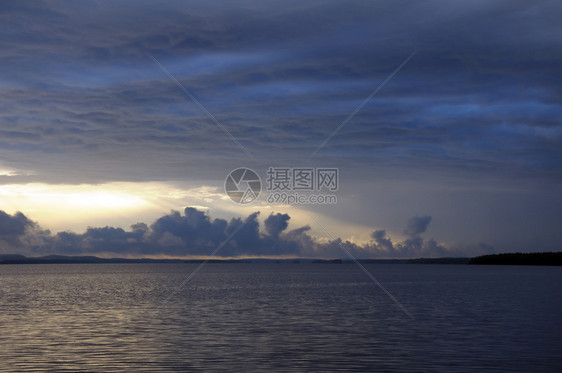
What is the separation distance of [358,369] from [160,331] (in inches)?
923

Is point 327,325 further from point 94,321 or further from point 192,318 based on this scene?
point 94,321

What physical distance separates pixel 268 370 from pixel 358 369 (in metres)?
5.57

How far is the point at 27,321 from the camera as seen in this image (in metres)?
62.7

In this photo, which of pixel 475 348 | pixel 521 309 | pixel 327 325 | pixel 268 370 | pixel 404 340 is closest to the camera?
pixel 268 370

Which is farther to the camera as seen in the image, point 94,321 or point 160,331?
point 94,321

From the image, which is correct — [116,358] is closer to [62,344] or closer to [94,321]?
[62,344]

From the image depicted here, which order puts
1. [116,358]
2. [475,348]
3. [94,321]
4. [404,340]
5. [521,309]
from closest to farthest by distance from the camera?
[116,358] → [475,348] → [404,340] → [94,321] → [521,309]

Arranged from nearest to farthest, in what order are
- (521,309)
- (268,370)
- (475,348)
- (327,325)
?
(268,370) → (475,348) → (327,325) → (521,309)

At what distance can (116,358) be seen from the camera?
131 feet

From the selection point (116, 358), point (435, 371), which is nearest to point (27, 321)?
point (116, 358)

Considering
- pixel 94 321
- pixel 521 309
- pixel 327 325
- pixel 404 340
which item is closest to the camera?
pixel 404 340

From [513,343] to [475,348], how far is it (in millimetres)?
4764

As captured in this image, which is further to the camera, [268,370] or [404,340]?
[404,340]

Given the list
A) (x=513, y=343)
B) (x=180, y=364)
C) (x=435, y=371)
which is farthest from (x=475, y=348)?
(x=180, y=364)
